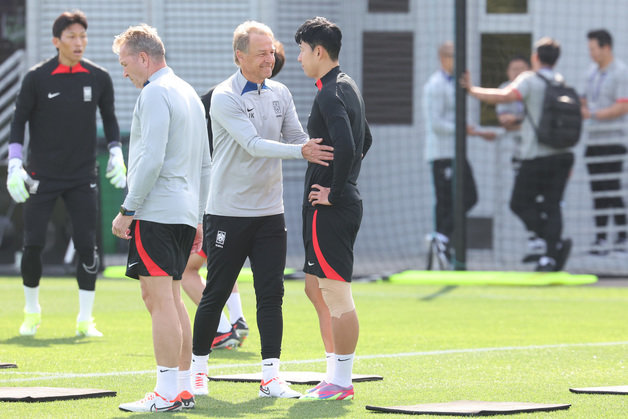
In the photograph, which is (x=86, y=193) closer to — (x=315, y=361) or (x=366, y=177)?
(x=315, y=361)

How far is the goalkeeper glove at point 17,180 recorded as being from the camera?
851 centimetres

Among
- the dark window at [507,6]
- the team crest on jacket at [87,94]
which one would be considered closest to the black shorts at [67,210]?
the team crest on jacket at [87,94]

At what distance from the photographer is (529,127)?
13758 millimetres

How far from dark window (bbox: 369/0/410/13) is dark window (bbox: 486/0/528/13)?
134 cm

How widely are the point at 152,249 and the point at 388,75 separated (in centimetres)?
1248

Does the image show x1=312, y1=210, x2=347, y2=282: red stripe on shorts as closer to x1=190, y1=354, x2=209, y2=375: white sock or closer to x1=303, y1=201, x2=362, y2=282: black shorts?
x1=303, y1=201, x2=362, y2=282: black shorts

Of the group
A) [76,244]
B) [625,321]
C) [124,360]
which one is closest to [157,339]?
[124,360]

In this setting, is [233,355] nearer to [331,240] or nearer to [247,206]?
[247,206]

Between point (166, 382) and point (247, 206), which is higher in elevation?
point (247, 206)

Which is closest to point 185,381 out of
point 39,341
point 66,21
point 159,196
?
point 159,196

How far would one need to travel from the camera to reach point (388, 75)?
17.6m

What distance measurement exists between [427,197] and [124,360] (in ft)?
33.9

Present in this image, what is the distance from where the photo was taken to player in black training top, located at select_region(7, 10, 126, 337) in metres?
8.63

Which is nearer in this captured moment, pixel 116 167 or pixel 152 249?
pixel 152 249
